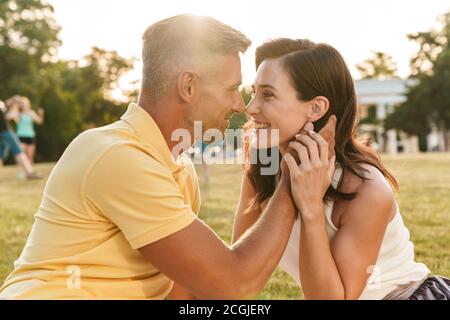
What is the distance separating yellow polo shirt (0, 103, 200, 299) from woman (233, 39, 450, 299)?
554 millimetres

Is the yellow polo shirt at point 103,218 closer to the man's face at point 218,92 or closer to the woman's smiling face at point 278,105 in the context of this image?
the man's face at point 218,92

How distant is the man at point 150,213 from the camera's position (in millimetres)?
2369

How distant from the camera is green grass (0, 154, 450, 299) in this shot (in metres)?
5.18

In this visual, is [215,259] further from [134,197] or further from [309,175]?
[309,175]

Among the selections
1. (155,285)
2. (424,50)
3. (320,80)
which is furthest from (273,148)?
(424,50)

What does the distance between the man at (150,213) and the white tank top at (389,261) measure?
0.50 m

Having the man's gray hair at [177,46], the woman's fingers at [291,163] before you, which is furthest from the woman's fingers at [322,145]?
the man's gray hair at [177,46]

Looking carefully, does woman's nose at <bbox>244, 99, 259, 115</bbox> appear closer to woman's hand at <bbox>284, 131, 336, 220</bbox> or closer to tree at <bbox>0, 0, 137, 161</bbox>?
woman's hand at <bbox>284, 131, 336, 220</bbox>

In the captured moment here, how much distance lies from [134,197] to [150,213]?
8 cm

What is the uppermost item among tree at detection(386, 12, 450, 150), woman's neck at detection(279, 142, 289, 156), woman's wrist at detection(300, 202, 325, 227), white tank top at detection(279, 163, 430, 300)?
tree at detection(386, 12, 450, 150)

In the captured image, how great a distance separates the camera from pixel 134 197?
93.7 inches

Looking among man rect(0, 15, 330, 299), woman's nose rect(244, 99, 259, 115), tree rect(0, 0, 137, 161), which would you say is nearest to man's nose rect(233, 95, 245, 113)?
man rect(0, 15, 330, 299)

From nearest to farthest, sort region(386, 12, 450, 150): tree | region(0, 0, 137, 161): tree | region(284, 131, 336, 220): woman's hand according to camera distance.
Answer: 1. region(284, 131, 336, 220): woman's hand
2. region(0, 0, 137, 161): tree
3. region(386, 12, 450, 150): tree

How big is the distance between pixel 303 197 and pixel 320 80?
74 cm
